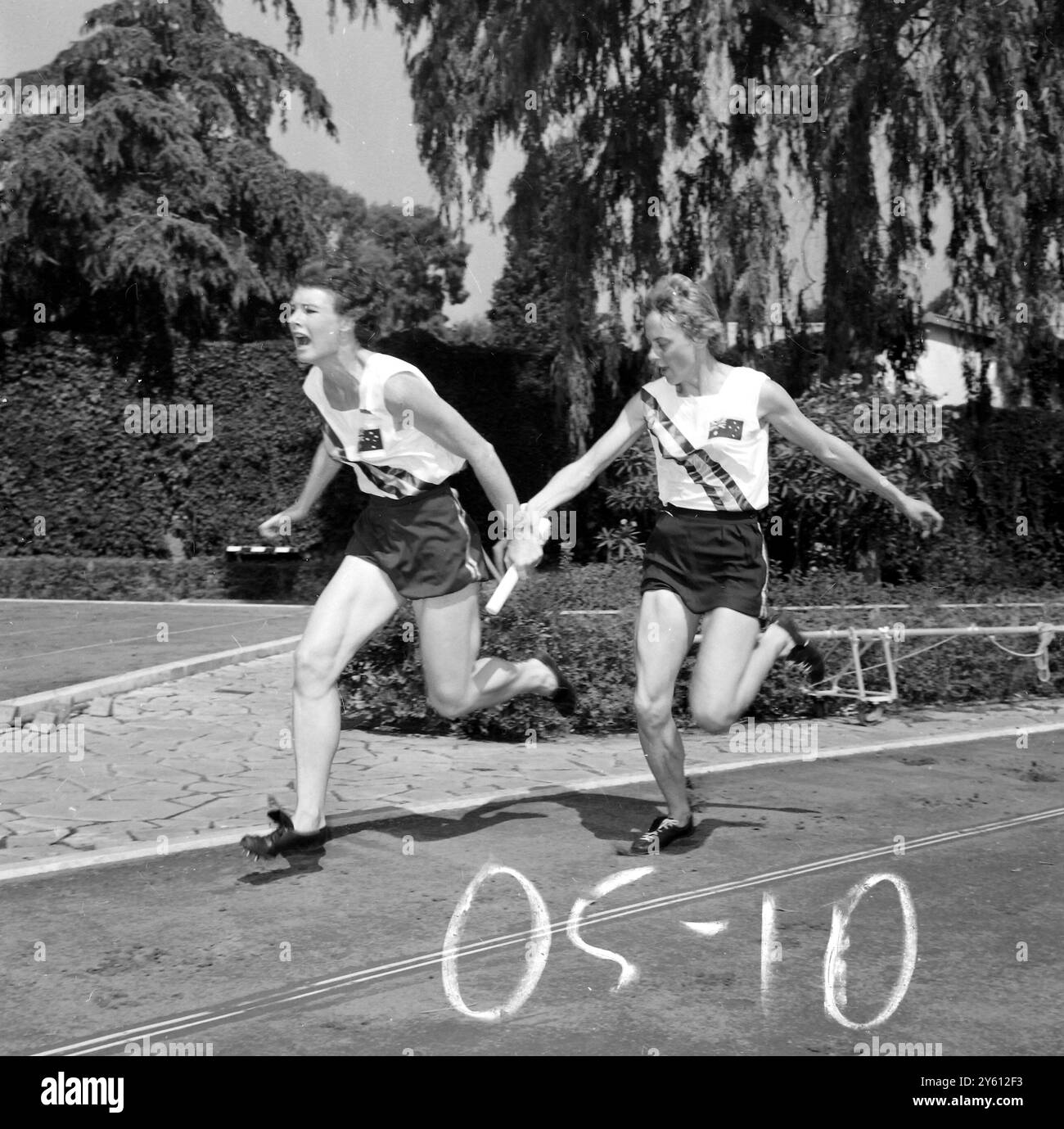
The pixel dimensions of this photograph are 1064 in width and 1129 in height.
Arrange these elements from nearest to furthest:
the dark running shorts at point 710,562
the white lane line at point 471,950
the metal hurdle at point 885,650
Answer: the white lane line at point 471,950, the dark running shorts at point 710,562, the metal hurdle at point 885,650

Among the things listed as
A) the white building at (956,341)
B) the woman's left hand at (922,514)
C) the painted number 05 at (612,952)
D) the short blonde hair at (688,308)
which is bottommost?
the painted number 05 at (612,952)

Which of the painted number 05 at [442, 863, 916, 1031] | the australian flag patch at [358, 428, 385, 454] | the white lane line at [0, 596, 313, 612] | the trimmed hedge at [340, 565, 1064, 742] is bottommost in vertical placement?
the painted number 05 at [442, 863, 916, 1031]

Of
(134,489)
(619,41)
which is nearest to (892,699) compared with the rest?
(619,41)

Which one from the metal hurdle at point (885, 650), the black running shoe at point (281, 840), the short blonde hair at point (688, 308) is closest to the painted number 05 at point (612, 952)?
the black running shoe at point (281, 840)

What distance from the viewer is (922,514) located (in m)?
5.51

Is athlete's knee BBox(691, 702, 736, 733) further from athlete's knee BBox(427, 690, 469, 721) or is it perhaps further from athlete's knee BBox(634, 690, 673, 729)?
athlete's knee BBox(427, 690, 469, 721)

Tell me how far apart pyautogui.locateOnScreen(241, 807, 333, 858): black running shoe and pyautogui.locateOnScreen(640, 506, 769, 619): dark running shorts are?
152 centimetres

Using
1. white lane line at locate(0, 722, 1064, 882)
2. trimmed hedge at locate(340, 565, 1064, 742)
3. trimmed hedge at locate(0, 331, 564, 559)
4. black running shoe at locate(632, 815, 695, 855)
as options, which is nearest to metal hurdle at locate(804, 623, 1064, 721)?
trimmed hedge at locate(340, 565, 1064, 742)

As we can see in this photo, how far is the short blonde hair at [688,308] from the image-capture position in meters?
5.19

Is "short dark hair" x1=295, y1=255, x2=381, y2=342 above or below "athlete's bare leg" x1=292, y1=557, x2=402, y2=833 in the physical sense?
above

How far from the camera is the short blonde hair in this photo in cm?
519

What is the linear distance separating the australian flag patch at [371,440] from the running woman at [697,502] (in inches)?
23.0

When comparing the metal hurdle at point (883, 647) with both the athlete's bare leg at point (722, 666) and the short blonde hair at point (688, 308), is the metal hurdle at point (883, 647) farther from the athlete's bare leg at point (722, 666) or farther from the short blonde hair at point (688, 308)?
the short blonde hair at point (688, 308)

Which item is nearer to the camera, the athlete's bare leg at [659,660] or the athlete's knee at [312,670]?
the athlete's knee at [312,670]
